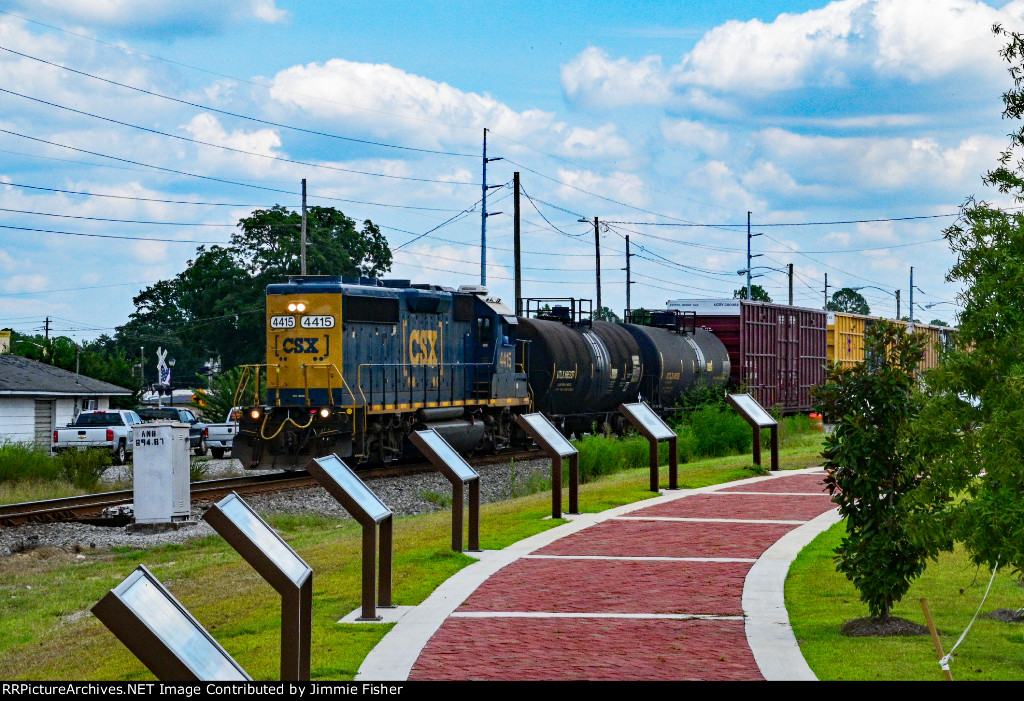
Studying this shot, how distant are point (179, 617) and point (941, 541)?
574 centimetres

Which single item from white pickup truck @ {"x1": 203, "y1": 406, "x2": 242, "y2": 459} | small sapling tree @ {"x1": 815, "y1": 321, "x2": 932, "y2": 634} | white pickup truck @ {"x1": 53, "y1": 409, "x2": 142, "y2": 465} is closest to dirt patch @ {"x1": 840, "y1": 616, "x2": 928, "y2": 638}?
small sapling tree @ {"x1": 815, "y1": 321, "x2": 932, "y2": 634}

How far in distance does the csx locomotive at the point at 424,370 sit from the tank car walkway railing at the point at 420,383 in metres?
0.03

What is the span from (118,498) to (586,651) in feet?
50.4

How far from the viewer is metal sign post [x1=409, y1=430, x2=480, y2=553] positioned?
13.2 meters

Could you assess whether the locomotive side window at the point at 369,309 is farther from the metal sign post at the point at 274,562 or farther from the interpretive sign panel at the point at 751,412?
the metal sign post at the point at 274,562

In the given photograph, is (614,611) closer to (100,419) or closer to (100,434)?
(100,434)

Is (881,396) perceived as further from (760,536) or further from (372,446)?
(372,446)

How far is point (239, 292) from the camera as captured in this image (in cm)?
7625

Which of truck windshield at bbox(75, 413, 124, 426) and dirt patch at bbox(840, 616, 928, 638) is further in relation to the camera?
truck windshield at bbox(75, 413, 124, 426)

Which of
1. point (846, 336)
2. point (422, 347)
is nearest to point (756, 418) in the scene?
point (422, 347)

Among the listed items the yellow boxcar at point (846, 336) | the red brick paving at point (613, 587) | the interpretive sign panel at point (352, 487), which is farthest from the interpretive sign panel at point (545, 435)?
the yellow boxcar at point (846, 336)

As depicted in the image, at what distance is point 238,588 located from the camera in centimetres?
1289

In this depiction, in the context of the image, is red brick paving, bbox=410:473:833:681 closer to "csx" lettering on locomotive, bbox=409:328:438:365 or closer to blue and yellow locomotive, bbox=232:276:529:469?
blue and yellow locomotive, bbox=232:276:529:469

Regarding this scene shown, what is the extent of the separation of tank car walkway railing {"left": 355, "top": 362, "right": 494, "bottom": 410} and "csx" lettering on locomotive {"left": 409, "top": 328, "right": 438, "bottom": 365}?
0.43 ft
